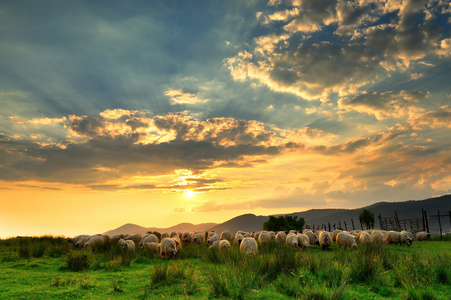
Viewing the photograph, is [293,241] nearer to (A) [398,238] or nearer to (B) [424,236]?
(A) [398,238]

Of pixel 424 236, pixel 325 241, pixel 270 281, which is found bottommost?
pixel 424 236

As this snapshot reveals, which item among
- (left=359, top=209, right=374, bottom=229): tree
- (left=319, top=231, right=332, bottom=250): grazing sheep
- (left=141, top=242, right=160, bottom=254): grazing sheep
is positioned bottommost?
(left=359, top=209, right=374, bottom=229): tree

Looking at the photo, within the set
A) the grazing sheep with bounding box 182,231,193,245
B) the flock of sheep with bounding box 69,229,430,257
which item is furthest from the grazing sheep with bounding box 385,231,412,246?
the grazing sheep with bounding box 182,231,193,245

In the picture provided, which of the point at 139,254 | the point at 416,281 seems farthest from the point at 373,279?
the point at 139,254

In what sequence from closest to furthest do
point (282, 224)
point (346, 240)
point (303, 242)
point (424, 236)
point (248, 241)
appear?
point (248, 241), point (346, 240), point (303, 242), point (424, 236), point (282, 224)

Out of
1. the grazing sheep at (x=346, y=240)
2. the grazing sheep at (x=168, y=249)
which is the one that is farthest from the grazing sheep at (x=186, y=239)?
the grazing sheep at (x=346, y=240)

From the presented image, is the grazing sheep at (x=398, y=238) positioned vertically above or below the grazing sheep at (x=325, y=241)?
below

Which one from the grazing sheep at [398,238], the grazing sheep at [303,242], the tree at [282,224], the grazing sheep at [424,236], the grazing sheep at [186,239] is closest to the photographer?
the grazing sheep at [303,242]

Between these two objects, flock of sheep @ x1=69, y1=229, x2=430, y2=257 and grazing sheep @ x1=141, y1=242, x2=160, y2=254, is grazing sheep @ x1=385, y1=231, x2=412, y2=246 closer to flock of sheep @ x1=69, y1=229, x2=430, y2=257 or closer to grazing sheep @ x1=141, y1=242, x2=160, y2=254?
flock of sheep @ x1=69, y1=229, x2=430, y2=257

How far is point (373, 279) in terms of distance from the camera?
10578mm

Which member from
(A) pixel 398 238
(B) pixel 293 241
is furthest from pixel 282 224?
(B) pixel 293 241

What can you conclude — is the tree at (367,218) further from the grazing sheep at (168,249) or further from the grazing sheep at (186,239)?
the grazing sheep at (168,249)

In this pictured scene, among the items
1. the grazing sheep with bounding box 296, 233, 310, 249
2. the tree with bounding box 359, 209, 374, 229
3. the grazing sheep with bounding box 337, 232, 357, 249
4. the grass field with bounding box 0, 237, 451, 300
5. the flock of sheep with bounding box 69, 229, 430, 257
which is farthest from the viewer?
the tree with bounding box 359, 209, 374, 229

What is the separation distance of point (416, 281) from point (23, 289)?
14.1m
